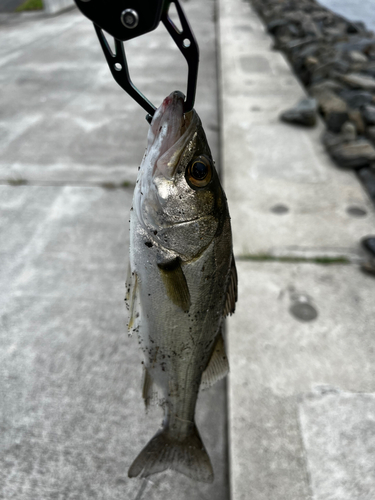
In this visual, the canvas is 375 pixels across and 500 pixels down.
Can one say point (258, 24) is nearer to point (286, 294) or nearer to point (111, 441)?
point (286, 294)

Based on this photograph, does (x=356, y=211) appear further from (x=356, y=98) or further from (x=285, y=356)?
(x=356, y=98)

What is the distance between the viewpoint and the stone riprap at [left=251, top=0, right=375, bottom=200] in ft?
17.1

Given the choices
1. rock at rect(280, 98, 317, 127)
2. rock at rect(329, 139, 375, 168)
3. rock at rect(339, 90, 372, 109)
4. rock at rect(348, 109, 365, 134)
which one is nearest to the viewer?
rock at rect(329, 139, 375, 168)

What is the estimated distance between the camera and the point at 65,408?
2650 millimetres

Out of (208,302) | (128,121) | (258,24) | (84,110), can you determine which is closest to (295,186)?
(128,121)

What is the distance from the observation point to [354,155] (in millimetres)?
5039

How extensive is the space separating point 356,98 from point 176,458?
6951 millimetres

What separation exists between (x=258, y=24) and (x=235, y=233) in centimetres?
1224

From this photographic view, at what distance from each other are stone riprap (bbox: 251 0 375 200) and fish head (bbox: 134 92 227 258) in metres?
3.89

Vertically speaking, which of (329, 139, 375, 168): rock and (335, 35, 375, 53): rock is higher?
(329, 139, 375, 168): rock

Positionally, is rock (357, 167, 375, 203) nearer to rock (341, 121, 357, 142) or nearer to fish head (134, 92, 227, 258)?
rock (341, 121, 357, 142)

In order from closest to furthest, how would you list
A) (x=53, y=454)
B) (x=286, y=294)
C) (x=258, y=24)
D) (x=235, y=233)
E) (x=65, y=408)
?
(x=53, y=454) → (x=65, y=408) → (x=286, y=294) → (x=235, y=233) → (x=258, y=24)

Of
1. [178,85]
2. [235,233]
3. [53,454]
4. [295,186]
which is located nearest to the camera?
[53,454]

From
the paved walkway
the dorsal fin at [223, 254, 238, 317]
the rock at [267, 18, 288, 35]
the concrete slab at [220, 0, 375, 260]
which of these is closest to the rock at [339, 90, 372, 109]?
the concrete slab at [220, 0, 375, 260]
